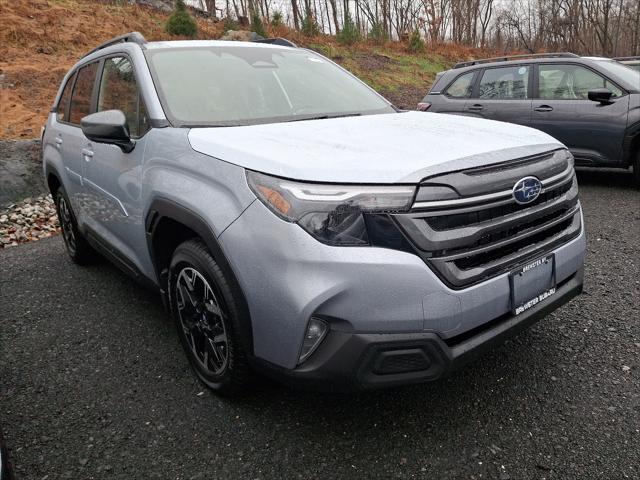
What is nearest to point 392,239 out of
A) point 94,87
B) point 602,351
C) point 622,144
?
point 602,351

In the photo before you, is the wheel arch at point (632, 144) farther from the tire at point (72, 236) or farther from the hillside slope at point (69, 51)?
the hillside slope at point (69, 51)

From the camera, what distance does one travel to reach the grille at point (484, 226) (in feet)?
5.52

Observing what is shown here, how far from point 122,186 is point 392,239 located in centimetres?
173

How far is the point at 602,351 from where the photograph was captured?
8.36 feet

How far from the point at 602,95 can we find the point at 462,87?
1.99m

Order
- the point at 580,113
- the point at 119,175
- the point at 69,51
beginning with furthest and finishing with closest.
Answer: the point at 69,51, the point at 580,113, the point at 119,175

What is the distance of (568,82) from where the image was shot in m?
6.13

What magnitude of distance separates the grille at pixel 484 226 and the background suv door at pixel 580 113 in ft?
14.4

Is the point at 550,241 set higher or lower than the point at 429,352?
higher

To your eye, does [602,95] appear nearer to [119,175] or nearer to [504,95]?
[504,95]

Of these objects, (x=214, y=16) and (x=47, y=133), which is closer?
(x=47, y=133)

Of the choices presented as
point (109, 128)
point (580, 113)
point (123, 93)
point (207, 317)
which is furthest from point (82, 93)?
point (580, 113)

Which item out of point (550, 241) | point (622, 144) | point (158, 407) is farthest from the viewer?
point (622, 144)

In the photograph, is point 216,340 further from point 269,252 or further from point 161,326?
point 161,326
